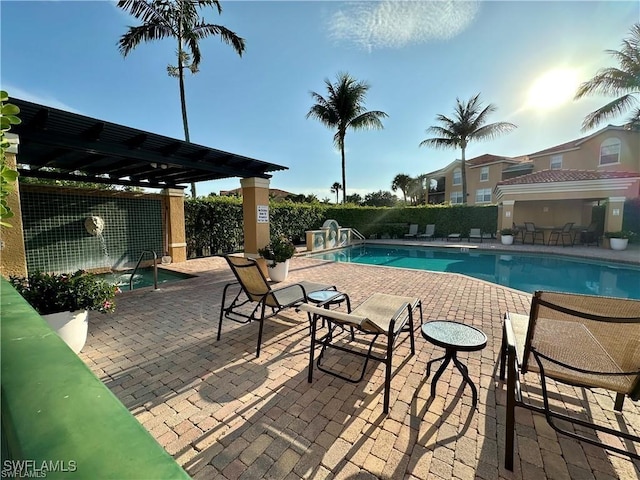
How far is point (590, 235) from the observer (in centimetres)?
1424

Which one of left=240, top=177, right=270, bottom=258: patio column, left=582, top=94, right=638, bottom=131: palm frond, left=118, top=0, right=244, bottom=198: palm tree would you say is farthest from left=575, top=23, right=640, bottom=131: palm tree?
left=240, top=177, right=270, bottom=258: patio column

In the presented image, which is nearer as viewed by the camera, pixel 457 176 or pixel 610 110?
pixel 610 110

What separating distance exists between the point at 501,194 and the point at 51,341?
1869 cm

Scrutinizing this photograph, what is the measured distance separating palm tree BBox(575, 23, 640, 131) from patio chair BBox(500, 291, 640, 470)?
19809mm

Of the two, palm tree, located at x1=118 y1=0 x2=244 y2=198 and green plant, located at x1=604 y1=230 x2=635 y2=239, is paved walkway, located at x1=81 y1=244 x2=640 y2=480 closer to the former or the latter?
palm tree, located at x1=118 y1=0 x2=244 y2=198

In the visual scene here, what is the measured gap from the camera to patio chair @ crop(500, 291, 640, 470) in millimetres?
1717

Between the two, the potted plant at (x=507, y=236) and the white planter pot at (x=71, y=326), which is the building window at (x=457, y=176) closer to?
the potted plant at (x=507, y=236)

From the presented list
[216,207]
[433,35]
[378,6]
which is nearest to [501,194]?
[433,35]

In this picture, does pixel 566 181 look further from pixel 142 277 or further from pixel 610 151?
pixel 142 277

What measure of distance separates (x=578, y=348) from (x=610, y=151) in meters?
25.1

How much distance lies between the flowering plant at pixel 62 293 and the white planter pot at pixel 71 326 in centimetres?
7

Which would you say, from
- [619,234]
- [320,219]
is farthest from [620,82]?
[320,219]

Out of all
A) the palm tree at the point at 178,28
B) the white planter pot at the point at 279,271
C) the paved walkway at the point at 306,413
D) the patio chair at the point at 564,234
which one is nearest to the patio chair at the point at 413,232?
the patio chair at the point at 564,234

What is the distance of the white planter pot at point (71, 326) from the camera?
292 centimetres
